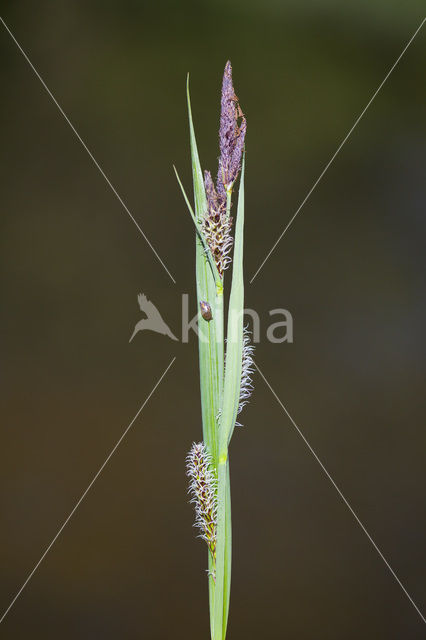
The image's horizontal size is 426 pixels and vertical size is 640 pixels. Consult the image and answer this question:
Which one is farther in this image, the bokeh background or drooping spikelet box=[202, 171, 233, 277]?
the bokeh background

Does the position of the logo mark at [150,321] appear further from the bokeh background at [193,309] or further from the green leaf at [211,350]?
the green leaf at [211,350]

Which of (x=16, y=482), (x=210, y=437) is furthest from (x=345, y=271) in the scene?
(x=210, y=437)

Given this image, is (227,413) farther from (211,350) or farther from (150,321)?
(150,321)

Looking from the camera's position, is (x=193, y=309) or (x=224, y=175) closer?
(x=224, y=175)

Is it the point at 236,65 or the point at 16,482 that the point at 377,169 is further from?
the point at 16,482

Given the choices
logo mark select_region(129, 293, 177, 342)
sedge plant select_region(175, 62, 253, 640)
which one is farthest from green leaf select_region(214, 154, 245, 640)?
logo mark select_region(129, 293, 177, 342)

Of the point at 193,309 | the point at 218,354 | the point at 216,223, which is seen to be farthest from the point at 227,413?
the point at 193,309

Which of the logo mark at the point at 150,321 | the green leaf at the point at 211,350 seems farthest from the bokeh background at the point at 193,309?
the green leaf at the point at 211,350

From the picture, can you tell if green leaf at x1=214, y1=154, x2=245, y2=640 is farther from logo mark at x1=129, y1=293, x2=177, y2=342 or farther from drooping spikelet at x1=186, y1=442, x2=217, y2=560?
logo mark at x1=129, y1=293, x2=177, y2=342
